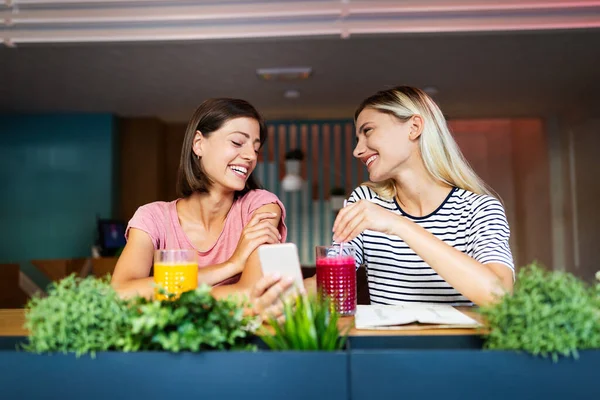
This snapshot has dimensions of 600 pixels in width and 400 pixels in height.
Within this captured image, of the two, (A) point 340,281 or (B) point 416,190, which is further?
(B) point 416,190

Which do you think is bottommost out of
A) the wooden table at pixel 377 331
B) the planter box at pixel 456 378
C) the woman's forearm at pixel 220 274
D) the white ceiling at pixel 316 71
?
the planter box at pixel 456 378

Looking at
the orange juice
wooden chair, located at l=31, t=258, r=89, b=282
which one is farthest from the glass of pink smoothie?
wooden chair, located at l=31, t=258, r=89, b=282

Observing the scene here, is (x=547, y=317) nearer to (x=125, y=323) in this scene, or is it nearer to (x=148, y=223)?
(x=125, y=323)

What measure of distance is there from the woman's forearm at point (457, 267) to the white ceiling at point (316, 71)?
10.8 ft

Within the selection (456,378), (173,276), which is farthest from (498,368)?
(173,276)

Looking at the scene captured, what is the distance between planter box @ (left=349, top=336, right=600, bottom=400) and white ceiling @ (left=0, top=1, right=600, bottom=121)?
380 centimetres

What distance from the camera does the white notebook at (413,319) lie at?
101 cm

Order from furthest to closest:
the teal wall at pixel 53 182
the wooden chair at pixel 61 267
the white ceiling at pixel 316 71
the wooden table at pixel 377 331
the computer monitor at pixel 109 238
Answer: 1. the teal wall at pixel 53 182
2. the computer monitor at pixel 109 238
3. the wooden chair at pixel 61 267
4. the white ceiling at pixel 316 71
5. the wooden table at pixel 377 331

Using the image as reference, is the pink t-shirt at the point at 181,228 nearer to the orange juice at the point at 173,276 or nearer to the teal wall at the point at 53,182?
the orange juice at the point at 173,276

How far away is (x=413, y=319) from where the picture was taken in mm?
1031

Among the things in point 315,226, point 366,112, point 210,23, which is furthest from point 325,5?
point 315,226

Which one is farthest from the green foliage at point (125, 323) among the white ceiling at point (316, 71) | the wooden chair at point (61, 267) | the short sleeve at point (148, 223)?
the wooden chair at point (61, 267)

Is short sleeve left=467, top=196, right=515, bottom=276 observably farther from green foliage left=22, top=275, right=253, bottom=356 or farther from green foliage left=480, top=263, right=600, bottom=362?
green foliage left=22, top=275, right=253, bottom=356

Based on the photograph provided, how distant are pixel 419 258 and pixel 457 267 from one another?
46 centimetres
